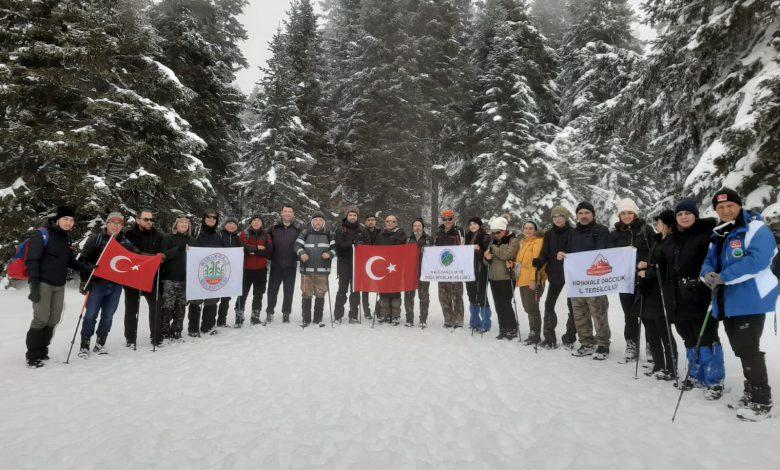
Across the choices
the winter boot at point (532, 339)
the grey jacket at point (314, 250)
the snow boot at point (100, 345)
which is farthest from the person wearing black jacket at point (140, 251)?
the winter boot at point (532, 339)

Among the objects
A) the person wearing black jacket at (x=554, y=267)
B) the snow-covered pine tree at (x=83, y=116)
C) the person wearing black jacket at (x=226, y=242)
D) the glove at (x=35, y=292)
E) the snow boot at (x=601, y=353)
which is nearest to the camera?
the glove at (x=35, y=292)

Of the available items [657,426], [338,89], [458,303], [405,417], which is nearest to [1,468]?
[405,417]

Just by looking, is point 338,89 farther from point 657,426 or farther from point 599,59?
point 657,426

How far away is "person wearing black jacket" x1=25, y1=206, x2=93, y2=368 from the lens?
5.66 m

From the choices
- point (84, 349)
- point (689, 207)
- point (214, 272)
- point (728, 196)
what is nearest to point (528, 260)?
point (689, 207)

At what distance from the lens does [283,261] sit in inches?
356

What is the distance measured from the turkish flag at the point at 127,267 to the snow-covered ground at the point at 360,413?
1.15 meters

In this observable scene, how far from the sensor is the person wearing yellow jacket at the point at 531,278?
7312 mm

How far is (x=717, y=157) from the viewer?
7.51 meters

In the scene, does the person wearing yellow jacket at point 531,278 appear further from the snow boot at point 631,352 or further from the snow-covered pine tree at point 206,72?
the snow-covered pine tree at point 206,72

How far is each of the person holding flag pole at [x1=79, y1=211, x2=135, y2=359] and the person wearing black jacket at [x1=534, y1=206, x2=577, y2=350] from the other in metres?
7.11

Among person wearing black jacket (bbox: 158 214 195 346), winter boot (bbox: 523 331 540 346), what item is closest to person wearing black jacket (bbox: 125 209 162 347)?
person wearing black jacket (bbox: 158 214 195 346)

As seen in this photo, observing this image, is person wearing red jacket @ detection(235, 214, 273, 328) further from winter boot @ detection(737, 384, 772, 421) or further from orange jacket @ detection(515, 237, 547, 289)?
winter boot @ detection(737, 384, 772, 421)

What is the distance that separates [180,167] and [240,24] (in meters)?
12.4
